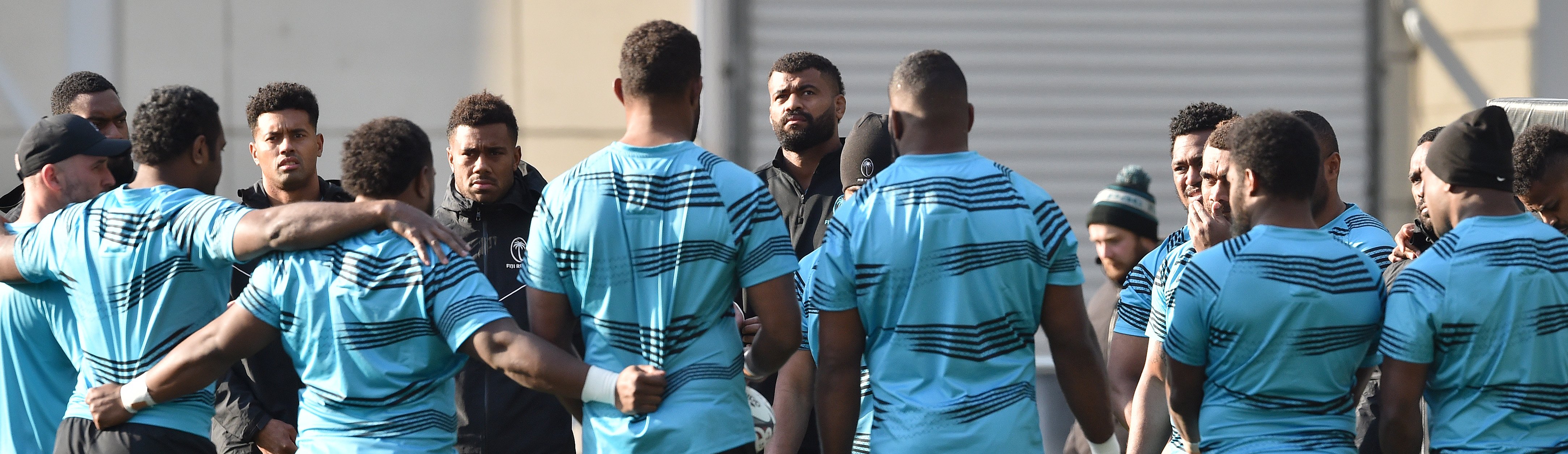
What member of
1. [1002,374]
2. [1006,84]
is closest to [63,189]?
[1002,374]

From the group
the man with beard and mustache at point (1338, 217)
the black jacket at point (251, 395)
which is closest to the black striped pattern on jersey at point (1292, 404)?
the man with beard and mustache at point (1338, 217)

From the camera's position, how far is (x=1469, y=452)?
3256 mm

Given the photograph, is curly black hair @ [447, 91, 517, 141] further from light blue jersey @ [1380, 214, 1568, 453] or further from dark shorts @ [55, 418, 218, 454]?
light blue jersey @ [1380, 214, 1568, 453]

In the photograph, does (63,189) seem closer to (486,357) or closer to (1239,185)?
(486,357)

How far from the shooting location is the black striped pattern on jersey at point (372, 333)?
323 cm

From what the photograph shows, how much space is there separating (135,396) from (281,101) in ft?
5.36

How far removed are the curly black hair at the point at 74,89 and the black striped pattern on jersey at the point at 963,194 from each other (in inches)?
140

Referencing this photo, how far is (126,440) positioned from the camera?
360cm

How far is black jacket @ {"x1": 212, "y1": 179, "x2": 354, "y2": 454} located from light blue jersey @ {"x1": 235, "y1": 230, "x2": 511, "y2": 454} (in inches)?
50.5

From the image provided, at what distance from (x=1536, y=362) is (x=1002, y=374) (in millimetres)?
1232

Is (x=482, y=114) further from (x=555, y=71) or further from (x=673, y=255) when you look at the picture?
(x=555, y=71)

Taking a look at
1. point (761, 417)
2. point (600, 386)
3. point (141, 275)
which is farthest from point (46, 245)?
→ point (761, 417)

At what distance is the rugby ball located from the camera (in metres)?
3.66

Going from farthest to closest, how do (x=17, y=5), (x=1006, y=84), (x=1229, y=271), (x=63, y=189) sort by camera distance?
(x=1006, y=84) → (x=17, y=5) → (x=63, y=189) → (x=1229, y=271)
